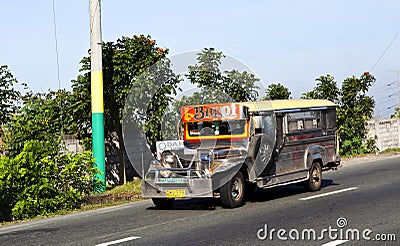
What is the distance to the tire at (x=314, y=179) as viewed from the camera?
15305mm

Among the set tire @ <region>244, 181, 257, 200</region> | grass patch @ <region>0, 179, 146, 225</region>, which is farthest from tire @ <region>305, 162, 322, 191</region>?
grass patch @ <region>0, 179, 146, 225</region>

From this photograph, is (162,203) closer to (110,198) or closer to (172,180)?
(172,180)

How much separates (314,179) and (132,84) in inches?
243

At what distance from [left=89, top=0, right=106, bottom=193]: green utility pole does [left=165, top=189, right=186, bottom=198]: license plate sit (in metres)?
5.00

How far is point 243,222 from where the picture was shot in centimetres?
1120

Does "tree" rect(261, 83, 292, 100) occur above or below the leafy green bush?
above

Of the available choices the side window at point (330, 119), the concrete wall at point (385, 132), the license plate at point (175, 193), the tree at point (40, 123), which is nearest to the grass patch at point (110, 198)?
the tree at point (40, 123)

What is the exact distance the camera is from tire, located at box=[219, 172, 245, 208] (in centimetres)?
1277

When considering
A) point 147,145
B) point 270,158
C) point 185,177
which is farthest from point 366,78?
point 185,177

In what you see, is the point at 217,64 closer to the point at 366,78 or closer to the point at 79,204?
the point at 79,204

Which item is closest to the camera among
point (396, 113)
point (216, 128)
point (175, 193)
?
point (175, 193)

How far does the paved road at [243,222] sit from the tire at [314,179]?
0.20 meters

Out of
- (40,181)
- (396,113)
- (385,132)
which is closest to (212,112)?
(40,181)

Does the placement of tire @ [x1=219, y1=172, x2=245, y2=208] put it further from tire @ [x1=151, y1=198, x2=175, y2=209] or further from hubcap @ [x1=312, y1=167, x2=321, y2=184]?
hubcap @ [x1=312, y1=167, x2=321, y2=184]
